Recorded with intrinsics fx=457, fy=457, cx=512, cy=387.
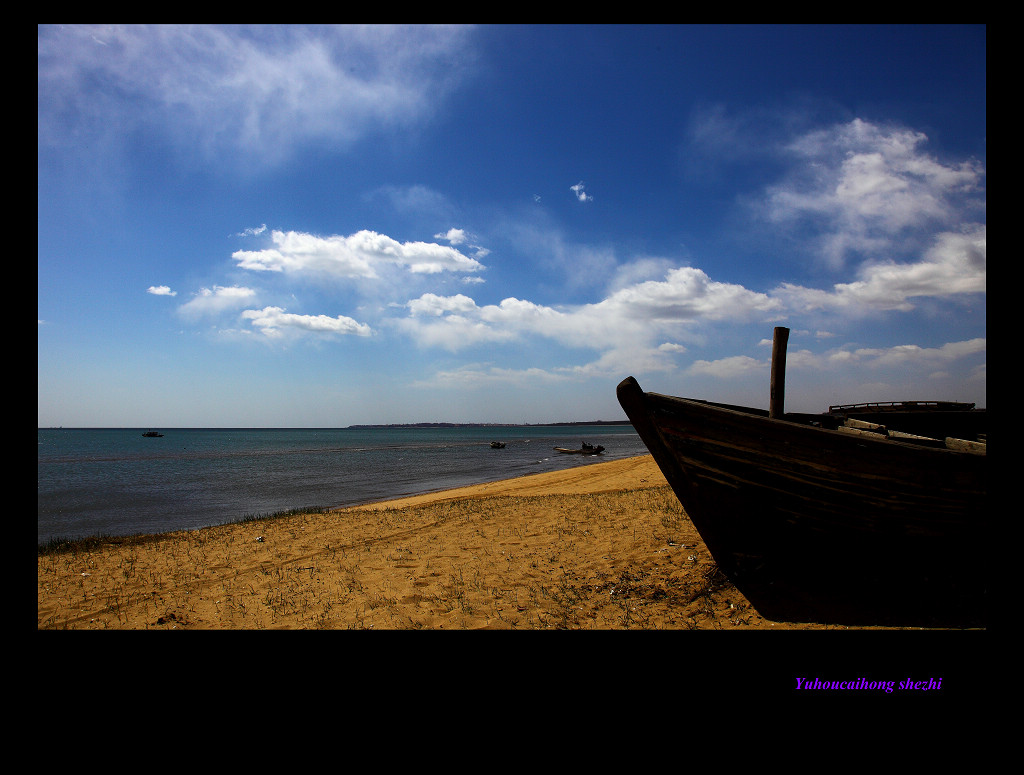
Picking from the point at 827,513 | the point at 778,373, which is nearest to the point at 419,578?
the point at 827,513

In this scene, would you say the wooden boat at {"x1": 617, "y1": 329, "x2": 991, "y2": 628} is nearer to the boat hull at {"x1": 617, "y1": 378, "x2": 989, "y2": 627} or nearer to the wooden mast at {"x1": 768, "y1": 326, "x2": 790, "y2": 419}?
the boat hull at {"x1": 617, "y1": 378, "x2": 989, "y2": 627}

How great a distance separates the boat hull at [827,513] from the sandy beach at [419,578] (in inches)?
22.1

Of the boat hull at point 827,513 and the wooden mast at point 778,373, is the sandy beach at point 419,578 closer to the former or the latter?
the boat hull at point 827,513

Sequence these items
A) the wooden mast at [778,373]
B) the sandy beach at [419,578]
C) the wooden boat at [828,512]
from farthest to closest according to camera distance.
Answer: the wooden mast at [778,373] < the sandy beach at [419,578] < the wooden boat at [828,512]

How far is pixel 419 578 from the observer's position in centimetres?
549

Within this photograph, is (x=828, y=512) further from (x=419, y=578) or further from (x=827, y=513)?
(x=419, y=578)

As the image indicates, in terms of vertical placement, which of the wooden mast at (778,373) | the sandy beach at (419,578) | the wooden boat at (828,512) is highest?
the wooden mast at (778,373)

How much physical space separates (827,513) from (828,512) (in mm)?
12

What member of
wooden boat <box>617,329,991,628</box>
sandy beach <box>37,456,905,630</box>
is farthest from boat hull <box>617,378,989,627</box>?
sandy beach <box>37,456,905,630</box>

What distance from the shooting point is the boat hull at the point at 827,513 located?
12.0 feet

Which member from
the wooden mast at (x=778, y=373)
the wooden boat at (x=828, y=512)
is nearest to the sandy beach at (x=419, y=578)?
the wooden boat at (x=828, y=512)
